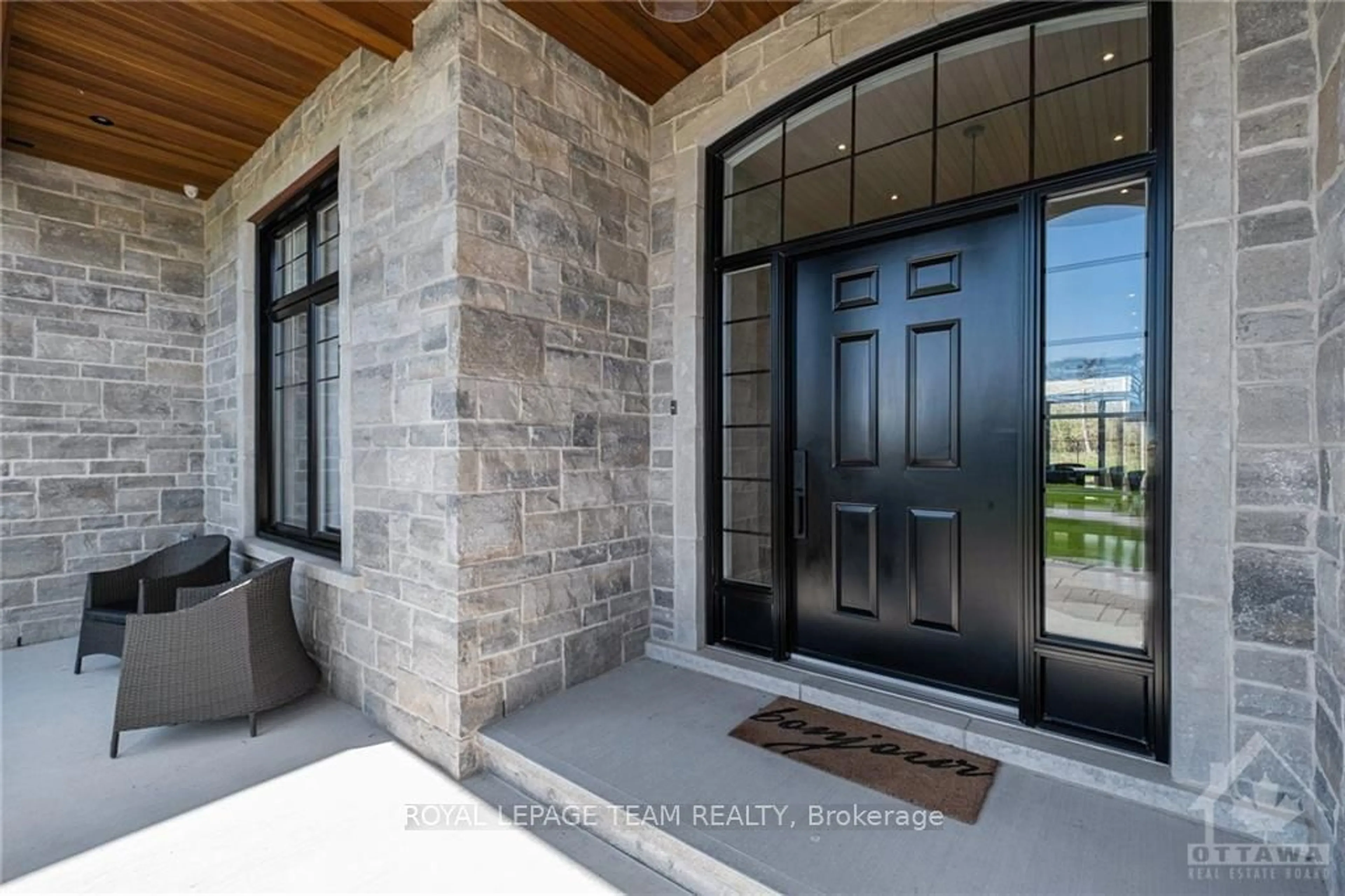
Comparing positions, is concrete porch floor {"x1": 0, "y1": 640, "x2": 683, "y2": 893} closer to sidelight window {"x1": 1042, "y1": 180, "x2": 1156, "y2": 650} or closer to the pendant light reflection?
sidelight window {"x1": 1042, "y1": 180, "x2": 1156, "y2": 650}

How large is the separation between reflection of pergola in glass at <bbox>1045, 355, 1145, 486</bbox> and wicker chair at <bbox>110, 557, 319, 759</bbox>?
3.50 metres

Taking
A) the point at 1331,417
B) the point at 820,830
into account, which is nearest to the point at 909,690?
the point at 820,830

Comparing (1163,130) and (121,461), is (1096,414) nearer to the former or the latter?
(1163,130)

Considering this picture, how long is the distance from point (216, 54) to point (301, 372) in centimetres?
178

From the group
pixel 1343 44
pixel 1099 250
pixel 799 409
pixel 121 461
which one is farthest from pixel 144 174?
pixel 1343 44

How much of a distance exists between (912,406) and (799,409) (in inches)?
21.0

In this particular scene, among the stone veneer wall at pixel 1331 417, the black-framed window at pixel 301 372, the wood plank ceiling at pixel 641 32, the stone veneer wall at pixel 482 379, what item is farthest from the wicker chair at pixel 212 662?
the stone veneer wall at pixel 1331 417

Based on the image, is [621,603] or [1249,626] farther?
[621,603]

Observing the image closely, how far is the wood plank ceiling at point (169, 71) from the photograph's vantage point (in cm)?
262

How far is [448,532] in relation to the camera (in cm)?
243

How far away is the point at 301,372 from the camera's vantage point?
3.98 meters

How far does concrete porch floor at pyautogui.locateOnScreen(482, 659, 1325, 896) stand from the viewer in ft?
5.35

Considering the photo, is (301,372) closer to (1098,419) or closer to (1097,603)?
(1098,419)

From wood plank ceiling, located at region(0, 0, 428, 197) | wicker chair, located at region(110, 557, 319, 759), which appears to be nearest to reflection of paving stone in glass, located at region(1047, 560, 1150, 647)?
wicker chair, located at region(110, 557, 319, 759)
